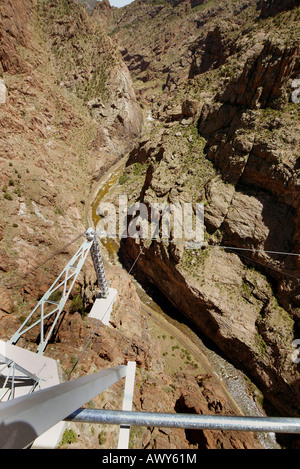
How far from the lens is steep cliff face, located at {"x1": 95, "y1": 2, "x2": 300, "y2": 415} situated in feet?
54.0

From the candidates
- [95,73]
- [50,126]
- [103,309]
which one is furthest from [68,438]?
[95,73]

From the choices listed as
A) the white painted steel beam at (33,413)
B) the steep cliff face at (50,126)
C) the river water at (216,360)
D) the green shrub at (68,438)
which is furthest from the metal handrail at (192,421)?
the river water at (216,360)

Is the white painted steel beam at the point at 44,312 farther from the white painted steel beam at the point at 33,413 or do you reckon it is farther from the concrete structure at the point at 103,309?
the white painted steel beam at the point at 33,413

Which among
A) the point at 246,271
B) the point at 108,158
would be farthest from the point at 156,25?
the point at 246,271

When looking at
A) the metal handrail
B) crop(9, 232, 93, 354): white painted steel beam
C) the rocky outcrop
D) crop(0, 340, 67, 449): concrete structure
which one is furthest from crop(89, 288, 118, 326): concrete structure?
the rocky outcrop

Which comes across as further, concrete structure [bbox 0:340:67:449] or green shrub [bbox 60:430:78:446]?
green shrub [bbox 60:430:78:446]

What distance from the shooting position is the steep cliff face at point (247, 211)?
54.0 feet

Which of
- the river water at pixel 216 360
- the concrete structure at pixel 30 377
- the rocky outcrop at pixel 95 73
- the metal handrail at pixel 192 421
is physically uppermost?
the rocky outcrop at pixel 95 73

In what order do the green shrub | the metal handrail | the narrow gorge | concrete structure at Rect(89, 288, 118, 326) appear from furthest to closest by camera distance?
concrete structure at Rect(89, 288, 118, 326), the narrow gorge, the green shrub, the metal handrail

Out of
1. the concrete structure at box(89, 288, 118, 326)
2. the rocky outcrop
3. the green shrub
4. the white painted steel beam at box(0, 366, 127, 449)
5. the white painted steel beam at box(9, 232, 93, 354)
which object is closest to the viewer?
the white painted steel beam at box(0, 366, 127, 449)

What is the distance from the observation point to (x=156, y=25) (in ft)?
263

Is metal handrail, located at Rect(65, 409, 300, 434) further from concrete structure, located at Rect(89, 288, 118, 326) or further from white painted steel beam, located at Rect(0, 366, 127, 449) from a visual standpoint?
concrete structure, located at Rect(89, 288, 118, 326)

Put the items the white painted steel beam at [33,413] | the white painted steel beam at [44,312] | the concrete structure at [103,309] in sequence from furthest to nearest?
the concrete structure at [103,309], the white painted steel beam at [44,312], the white painted steel beam at [33,413]

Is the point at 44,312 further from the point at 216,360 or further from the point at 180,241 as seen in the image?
the point at 216,360
